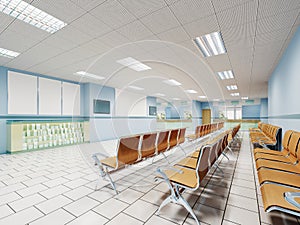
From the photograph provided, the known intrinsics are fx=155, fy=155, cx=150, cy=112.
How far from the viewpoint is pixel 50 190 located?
7.66ft

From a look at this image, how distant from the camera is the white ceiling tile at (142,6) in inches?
86.8

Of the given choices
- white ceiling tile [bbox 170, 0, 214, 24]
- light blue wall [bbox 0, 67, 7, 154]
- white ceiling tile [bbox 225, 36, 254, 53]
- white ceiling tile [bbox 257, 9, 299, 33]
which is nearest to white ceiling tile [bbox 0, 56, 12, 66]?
light blue wall [bbox 0, 67, 7, 154]

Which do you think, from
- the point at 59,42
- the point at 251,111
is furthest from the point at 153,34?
the point at 251,111

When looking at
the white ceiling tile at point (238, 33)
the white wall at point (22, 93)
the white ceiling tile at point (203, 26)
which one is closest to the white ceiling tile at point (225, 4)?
the white ceiling tile at point (203, 26)

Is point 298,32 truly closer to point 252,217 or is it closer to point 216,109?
point 252,217

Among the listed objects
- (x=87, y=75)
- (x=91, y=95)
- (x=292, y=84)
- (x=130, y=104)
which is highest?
(x=87, y=75)

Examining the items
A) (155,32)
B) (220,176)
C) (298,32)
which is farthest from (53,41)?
(298,32)

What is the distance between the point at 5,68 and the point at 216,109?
604 inches

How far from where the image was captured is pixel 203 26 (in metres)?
2.77

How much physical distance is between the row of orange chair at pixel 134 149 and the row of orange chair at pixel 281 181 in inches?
64.4

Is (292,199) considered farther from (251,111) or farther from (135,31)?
(251,111)

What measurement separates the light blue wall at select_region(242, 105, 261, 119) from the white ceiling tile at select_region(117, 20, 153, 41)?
45.4ft

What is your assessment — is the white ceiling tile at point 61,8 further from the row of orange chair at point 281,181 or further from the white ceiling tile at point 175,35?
the row of orange chair at point 281,181

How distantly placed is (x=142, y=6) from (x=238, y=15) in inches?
60.2
